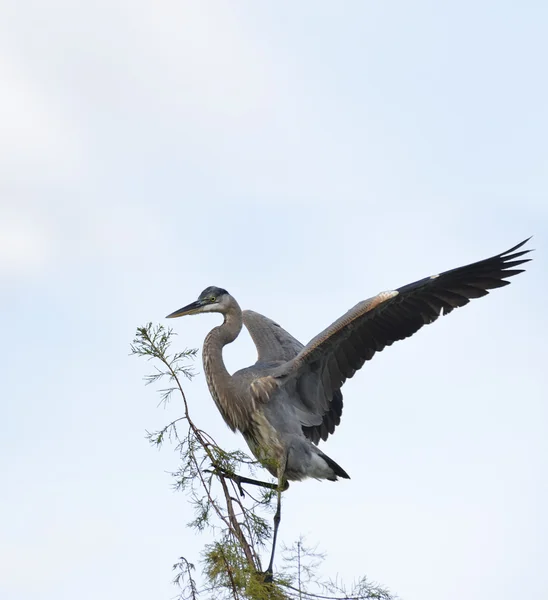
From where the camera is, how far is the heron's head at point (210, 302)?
841 cm

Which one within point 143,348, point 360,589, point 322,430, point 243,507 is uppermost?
point 322,430

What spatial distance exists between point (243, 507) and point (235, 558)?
0.32 metres

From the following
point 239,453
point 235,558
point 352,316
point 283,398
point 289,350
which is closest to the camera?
point 235,558

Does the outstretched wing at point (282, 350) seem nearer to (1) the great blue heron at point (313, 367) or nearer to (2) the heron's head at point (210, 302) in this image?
(1) the great blue heron at point (313, 367)

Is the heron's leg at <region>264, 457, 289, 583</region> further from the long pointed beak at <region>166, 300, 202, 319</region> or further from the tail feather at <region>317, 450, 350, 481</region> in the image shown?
the long pointed beak at <region>166, 300, 202, 319</region>

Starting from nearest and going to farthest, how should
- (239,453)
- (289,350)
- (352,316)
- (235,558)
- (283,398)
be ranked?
(235,558), (239,453), (352,316), (283,398), (289,350)

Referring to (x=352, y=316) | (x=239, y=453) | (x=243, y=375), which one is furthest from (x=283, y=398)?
(x=239, y=453)

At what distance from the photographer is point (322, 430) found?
8.55 metres

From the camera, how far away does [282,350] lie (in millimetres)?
9312

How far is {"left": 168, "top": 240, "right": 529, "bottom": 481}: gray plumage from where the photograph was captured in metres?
7.70

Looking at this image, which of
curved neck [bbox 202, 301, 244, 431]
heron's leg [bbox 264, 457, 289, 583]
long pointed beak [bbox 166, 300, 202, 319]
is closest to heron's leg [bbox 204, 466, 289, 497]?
heron's leg [bbox 264, 457, 289, 583]

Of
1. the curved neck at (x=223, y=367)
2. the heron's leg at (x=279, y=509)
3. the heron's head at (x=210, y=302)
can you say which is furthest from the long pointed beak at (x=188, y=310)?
the heron's leg at (x=279, y=509)

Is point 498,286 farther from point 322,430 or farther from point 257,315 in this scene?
point 257,315

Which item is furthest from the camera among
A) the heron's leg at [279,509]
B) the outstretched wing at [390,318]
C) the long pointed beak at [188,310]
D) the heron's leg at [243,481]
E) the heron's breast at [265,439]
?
the long pointed beak at [188,310]
